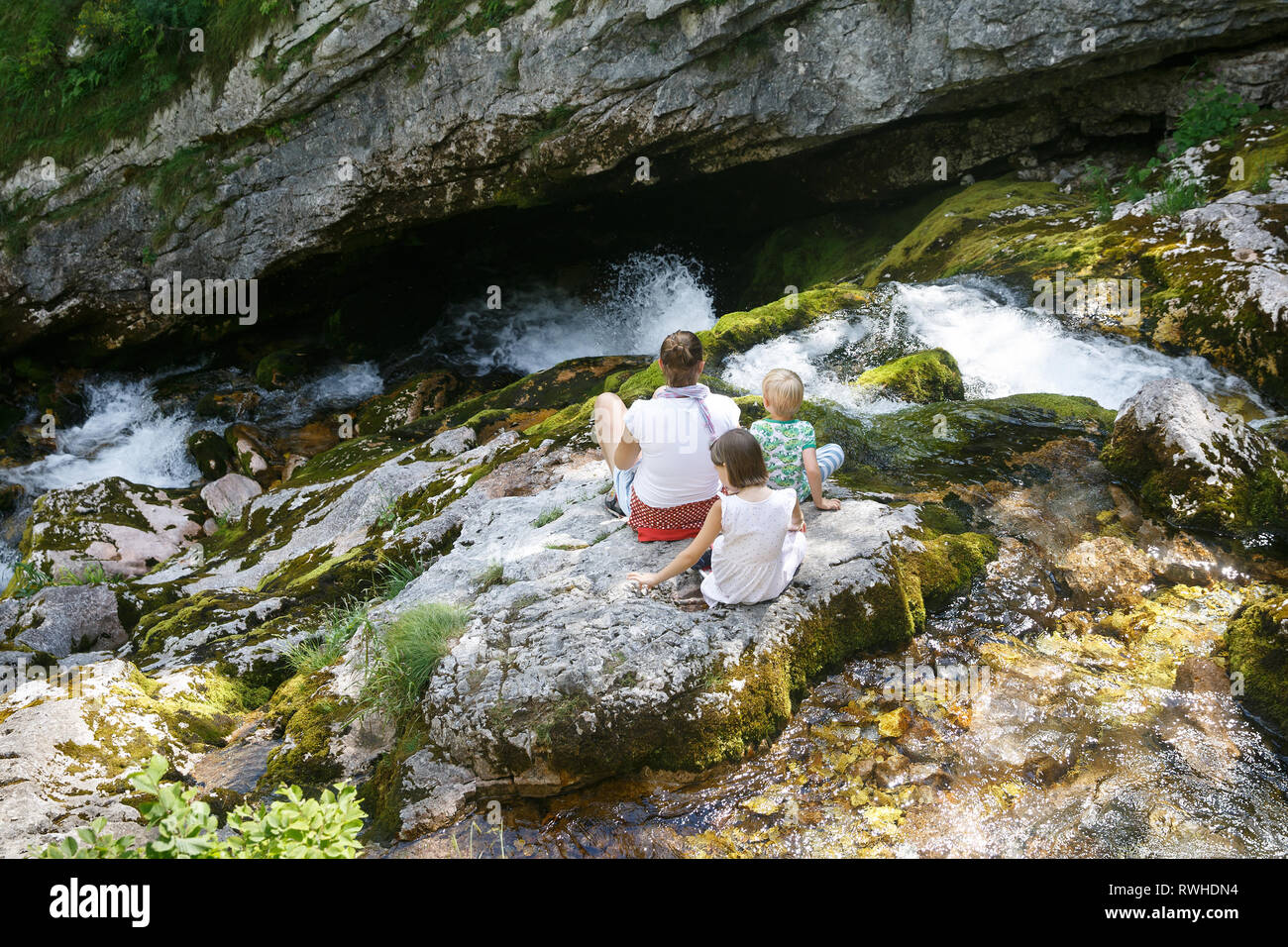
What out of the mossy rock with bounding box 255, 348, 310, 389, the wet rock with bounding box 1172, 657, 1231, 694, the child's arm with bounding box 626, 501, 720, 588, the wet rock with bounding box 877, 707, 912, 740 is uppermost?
the mossy rock with bounding box 255, 348, 310, 389

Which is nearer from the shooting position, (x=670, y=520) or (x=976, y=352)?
(x=670, y=520)

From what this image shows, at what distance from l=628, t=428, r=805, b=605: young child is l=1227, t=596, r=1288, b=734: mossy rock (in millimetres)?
2370

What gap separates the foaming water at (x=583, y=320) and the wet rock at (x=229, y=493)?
4581 mm

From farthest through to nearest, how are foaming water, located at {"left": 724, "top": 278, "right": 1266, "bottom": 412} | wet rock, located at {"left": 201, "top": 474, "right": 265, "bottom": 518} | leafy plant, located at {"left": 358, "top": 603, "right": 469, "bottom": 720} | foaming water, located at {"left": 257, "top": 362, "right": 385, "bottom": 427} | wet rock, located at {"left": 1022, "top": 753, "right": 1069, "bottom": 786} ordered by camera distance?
foaming water, located at {"left": 257, "top": 362, "right": 385, "bottom": 427} < wet rock, located at {"left": 201, "top": 474, "right": 265, "bottom": 518} < foaming water, located at {"left": 724, "top": 278, "right": 1266, "bottom": 412} < leafy plant, located at {"left": 358, "top": 603, "right": 469, "bottom": 720} < wet rock, located at {"left": 1022, "top": 753, "right": 1069, "bottom": 786}

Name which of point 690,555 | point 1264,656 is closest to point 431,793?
point 690,555

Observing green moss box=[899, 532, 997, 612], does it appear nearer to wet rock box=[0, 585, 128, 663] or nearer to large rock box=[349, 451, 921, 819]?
large rock box=[349, 451, 921, 819]

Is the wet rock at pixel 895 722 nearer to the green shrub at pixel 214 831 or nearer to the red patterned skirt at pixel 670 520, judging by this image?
the red patterned skirt at pixel 670 520

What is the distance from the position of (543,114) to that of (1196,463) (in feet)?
30.7

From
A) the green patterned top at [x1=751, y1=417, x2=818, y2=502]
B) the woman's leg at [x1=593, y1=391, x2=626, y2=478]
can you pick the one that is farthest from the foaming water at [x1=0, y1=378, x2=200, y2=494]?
the green patterned top at [x1=751, y1=417, x2=818, y2=502]

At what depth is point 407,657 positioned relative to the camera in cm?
440

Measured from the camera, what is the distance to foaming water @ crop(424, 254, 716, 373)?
14945 mm

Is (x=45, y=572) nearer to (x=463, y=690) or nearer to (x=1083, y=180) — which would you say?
(x=463, y=690)

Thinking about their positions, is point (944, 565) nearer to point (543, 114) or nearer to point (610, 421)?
point (610, 421)
